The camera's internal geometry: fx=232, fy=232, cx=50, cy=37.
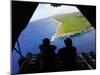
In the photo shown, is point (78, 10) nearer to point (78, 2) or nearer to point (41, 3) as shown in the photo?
point (78, 2)

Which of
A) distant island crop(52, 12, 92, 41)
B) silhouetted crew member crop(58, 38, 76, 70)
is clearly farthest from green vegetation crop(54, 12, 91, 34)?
silhouetted crew member crop(58, 38, 76, 70)

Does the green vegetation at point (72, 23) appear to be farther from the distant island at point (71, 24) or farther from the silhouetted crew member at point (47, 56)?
the silhouetted crew member at point (47, 56)

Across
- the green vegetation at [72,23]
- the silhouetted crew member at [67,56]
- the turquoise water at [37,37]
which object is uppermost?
the green vegetation at [72,23]

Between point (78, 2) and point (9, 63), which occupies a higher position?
point (78, 2)

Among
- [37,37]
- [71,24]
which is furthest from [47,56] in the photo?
[71,24]

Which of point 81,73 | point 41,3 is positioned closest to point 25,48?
point 41,3

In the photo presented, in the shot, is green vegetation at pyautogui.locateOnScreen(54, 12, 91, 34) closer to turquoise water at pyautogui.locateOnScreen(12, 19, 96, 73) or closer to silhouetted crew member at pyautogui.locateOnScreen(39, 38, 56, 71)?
turquoise water at pyautogui.locateOnScreen(12, 19, 96, 73)

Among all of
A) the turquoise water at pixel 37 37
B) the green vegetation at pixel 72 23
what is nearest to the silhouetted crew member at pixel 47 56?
the turquoise water at pixel 37 37
